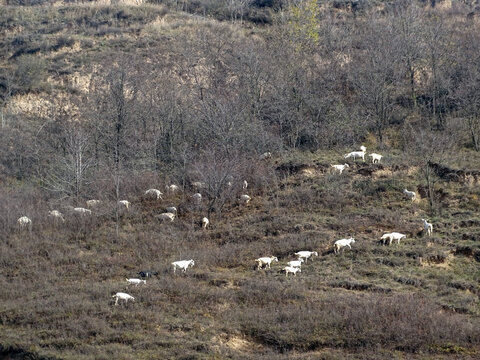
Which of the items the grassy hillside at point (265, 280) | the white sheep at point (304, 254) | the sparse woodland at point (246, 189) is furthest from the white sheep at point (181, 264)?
the white sheep at point (304, 254)

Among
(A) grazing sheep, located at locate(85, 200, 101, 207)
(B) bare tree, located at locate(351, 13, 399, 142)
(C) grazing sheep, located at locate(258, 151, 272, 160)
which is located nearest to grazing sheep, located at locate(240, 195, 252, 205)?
(C) grazing sheep, located at locate(258, 151, 272, 160)

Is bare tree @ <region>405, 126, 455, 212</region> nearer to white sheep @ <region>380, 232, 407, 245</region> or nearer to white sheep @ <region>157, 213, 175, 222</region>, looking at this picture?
white sheep @ <region>380, 232, 407, 245</region>

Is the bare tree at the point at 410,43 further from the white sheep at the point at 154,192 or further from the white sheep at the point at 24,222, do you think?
the white sheep at the point at 24,222

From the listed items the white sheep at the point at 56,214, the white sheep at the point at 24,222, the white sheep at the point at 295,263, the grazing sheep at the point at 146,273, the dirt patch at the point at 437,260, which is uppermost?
the dirt patch at the point at 437,260

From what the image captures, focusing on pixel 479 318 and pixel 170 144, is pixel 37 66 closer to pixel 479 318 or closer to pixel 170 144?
pixel 170 144

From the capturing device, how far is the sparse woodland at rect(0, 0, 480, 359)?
1698 centimetres

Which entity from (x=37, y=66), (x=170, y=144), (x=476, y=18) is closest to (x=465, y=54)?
(x=476, y=18)

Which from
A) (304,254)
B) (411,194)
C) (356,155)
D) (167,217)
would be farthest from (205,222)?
(356,155)

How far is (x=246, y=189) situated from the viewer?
1176 inches

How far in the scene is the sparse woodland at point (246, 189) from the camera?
17.0m

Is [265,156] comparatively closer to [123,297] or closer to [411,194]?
[411,194]

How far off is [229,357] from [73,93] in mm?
39235

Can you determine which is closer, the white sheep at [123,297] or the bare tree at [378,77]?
the white sheep at [123,297]

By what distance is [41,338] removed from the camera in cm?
1702
